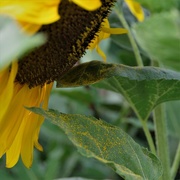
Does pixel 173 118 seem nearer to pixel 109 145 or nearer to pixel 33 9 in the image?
pixel 109 145

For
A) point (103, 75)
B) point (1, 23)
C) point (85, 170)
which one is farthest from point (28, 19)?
point (85, 170)

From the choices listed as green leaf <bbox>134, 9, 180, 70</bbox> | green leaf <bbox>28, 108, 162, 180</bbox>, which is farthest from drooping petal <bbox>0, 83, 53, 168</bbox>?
green leaf <bbox>134, 9, 180, 70</bbox>

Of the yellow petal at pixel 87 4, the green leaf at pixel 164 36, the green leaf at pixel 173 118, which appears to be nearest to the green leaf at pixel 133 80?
the yellow petal at pixel 87 4

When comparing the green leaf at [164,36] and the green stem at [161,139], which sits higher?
the green leaf at [164,36]

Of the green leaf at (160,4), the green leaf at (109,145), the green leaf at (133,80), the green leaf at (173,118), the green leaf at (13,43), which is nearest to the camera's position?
the green leaf at (13,43)

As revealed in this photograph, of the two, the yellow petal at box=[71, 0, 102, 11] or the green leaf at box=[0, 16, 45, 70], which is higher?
the green leaf at box=[0, 16, 45, 70]

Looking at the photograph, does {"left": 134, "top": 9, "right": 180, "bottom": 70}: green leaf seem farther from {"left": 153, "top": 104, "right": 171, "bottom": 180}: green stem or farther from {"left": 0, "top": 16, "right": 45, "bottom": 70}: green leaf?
{"left": 153, "top": 104, "right": 171, "bottom": 180}: green stem

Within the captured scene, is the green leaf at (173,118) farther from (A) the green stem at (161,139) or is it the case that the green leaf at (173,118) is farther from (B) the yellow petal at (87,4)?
(B) the yellow petal at (87,4)
